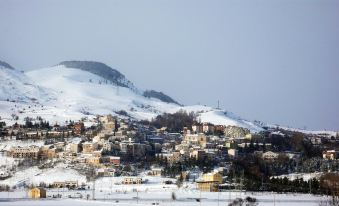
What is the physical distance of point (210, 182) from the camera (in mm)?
48094

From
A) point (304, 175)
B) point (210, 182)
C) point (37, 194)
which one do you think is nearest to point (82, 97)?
point (304, 175)

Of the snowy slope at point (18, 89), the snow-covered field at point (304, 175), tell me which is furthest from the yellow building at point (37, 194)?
the snowy slope at point (18, 89)

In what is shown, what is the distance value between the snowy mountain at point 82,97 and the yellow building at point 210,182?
36553 millimetres

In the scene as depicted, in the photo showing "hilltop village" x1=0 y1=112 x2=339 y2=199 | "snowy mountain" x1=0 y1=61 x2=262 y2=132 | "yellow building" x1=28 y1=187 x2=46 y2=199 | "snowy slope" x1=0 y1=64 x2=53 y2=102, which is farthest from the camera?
"snowy slope" x1=0 y1=64 x2=53 y2=102

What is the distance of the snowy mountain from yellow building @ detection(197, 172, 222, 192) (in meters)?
36.6

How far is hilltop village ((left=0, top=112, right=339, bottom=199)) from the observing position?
50500 mm

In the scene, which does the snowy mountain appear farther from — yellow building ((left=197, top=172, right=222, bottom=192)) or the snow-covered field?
yellow building ((left=197, top=172, right=222, bottom=192))

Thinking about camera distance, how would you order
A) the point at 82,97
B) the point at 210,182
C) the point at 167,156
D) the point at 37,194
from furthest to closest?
the point at 82,97 → the point at 167,156 → the point at 210,182 → the point at 37,194

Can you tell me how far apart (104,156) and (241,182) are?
15861mm

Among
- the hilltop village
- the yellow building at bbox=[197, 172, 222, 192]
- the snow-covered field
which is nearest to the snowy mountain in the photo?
the hilltop village

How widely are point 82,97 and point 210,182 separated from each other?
248ft

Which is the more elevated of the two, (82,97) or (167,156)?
(82,97)

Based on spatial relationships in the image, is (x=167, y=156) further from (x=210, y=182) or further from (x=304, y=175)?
(x=210, y=182)

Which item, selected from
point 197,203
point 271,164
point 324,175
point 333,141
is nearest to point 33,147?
point 271,164
